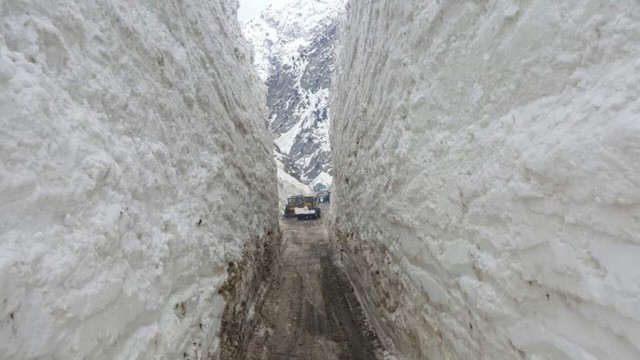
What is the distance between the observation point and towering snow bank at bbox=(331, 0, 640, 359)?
331cm

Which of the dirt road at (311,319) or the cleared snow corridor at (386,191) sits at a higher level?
the cleared snow corridor at (386,191)

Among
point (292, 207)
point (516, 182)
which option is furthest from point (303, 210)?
point (516, 182)

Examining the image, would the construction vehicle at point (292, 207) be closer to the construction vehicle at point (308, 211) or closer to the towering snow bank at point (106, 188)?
the construction vehicle at point (308, 211)

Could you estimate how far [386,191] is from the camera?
922 cm

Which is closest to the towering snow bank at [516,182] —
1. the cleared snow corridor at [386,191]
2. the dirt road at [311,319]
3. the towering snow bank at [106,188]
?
the cleared snow corridor at [386,191]

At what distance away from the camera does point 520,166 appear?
168 inches

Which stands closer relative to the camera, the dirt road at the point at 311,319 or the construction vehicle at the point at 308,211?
the dirt road at the point at 311,319

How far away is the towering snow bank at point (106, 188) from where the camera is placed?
3.61 metres

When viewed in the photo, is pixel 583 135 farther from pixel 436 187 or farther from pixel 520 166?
pixel 436 187

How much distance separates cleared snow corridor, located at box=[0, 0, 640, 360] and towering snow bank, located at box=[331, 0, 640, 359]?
0.02 metres

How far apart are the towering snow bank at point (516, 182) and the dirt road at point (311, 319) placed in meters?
1.06

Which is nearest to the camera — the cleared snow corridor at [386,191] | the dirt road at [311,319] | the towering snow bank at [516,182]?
the towering snow bank at [516,182]

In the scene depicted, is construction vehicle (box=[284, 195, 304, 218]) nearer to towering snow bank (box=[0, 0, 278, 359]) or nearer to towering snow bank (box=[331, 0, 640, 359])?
towering snow bank (box=[331, 0, 640, 359])

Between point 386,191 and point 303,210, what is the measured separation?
68.2 ft
